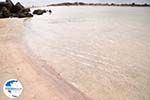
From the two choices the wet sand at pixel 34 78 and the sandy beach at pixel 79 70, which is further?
the sandy beach at pixel 79 70

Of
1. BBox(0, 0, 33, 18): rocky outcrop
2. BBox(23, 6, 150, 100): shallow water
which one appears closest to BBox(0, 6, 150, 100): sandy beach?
BBox(23, 6, 150, 100): shallow water

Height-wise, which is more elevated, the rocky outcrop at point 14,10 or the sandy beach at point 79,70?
the rocky outcrop at point 14,10

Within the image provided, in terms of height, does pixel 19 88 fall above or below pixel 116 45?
above

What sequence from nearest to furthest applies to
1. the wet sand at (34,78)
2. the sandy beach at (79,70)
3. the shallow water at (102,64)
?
the wet sand at (34,78)
the sandy beach at (79,70)
the shallow water at (102,64)

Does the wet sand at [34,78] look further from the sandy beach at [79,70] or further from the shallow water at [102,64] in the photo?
the shallow water at [102,64]

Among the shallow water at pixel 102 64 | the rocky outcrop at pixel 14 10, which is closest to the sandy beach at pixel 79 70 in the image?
the shallow water at pixel 102 64

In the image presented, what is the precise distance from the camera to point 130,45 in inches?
400

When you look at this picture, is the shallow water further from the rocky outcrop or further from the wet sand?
the rocky outcrop

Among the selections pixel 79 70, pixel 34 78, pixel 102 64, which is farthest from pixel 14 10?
pixel 34 78

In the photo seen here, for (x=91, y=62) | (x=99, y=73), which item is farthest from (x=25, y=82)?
(x=91, y=62)

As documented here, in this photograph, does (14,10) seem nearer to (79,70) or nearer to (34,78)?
(79,70)

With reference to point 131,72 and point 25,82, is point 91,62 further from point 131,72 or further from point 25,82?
point 25,82

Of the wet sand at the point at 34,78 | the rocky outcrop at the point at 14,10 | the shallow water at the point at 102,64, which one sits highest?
the rocky outcrop at the point at 14,10

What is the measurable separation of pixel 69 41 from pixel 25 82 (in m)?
5.95
